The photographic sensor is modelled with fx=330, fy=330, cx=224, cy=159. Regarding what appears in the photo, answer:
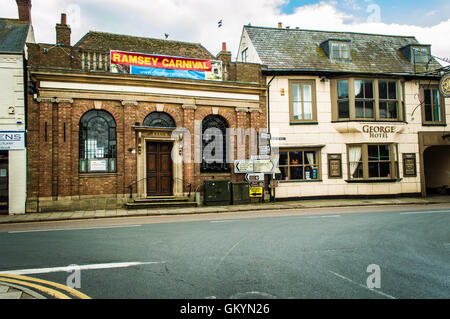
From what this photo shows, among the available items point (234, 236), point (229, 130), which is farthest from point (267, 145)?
point (234, 236)

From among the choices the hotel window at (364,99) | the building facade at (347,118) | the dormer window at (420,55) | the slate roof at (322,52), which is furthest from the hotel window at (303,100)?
the dormer window at (420,55)

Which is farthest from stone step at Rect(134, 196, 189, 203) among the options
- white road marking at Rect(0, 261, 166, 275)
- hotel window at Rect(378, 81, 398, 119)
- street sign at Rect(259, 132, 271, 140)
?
hotel window at Rect(378, 81, 398, 119)

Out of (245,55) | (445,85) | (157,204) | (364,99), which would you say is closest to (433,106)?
(445,85)

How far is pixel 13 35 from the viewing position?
15.4m

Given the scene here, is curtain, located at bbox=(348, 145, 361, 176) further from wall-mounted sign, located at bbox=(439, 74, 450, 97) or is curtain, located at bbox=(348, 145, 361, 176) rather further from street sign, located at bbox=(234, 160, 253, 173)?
street sign, located at bbox=(234, 160, 253, 173)

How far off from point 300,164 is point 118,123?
32.8 ft

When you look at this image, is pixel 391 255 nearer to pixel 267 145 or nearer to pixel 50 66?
pixel 267 145

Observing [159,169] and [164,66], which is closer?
[164,66]

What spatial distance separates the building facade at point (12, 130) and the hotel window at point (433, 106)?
2176 cm

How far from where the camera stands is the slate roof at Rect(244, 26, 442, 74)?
19172 mm

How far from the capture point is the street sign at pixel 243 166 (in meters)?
17.2

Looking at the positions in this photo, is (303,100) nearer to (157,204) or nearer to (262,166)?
(262,166)
